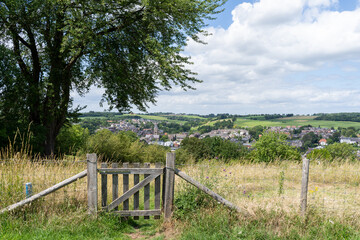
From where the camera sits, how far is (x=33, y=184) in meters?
6.59

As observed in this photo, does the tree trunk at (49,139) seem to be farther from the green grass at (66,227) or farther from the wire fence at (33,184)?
the green grass at (66,227)

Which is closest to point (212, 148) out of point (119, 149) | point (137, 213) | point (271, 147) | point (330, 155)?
point (330, 155)

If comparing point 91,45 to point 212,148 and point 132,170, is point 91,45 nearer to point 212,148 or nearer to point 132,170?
point 132,170

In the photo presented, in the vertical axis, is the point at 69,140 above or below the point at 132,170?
below

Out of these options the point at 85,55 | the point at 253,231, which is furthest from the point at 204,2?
the point at 253,231

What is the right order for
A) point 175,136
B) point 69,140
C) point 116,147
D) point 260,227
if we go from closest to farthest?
point 260,227 → point 116,147 → point 69,140 → point 175,136

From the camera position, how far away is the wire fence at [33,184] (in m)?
6.33

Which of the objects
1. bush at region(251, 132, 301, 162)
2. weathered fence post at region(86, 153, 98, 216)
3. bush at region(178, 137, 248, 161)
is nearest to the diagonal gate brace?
weathered fence post at region(86, 153, 98, 216)

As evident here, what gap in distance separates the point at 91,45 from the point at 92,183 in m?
9.35

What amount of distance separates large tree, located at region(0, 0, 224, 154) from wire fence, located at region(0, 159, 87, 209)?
785 cm

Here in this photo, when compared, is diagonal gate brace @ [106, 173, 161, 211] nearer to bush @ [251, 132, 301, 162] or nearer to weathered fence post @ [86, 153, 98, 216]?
weathered fence post @ [86, 153, 98, 216]

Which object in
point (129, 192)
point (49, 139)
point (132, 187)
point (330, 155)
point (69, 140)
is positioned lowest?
point (330, 155)

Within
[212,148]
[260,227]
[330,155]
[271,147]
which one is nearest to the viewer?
[260,227]

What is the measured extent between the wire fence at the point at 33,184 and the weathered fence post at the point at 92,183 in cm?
38
